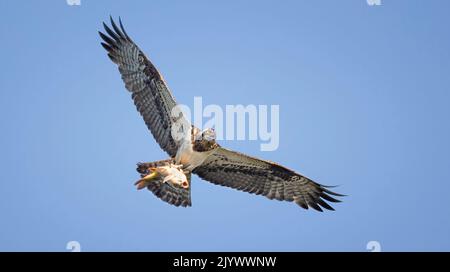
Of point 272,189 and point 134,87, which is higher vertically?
point 134,87

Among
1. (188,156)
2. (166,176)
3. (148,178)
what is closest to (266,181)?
(188,156)

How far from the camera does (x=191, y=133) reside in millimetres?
11711

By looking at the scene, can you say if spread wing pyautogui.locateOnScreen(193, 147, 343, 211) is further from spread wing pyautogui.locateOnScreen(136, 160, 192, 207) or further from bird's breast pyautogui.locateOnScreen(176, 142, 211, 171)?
spread wing pyautogui.locateOnScreen(136, 160, 192, 207)

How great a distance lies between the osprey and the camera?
11727mm

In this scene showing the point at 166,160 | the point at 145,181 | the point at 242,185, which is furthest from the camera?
the point at 242,185

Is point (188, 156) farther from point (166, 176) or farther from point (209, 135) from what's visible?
point (166, 176)

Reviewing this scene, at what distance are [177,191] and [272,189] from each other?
1671 mm

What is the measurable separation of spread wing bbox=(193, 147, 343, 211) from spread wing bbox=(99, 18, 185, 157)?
818mm

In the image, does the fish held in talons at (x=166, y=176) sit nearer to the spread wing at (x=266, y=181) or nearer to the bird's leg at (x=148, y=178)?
the bird's leg at (x=148, y=178)

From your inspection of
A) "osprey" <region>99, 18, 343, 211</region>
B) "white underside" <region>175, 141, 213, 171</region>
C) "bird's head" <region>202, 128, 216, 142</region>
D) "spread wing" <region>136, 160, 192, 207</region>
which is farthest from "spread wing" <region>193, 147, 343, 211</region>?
"bird's head" <region>202, 128, 216, 142</region>
